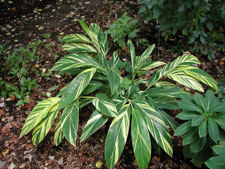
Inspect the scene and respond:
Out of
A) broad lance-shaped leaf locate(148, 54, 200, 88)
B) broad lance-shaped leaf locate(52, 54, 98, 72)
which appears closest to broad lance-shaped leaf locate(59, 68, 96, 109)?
broad lance-shaped leaf locate(52, 54, 98, 72)

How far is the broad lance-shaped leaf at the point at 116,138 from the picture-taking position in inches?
55.7

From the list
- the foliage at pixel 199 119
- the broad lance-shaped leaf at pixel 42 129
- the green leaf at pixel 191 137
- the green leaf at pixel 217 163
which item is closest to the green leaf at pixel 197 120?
the foliage at pixel 199 119

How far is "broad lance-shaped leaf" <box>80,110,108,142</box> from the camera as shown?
5.06 ft

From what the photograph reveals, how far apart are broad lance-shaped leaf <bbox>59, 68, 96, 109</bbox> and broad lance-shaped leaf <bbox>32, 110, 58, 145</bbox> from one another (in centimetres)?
33

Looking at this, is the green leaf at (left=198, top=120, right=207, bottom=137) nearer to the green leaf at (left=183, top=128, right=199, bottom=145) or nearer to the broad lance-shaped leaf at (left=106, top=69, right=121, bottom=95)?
the green leaf at (left=183, top=128, right=199, bottom=145)

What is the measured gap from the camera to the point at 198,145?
1.40 metres

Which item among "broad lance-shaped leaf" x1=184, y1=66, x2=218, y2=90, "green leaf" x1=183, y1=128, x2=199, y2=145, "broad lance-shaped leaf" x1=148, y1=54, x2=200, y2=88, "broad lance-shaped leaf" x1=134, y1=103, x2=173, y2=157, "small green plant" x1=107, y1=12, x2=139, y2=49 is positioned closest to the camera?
"green leaf" x1=183, y1=128, x2=199, y2=145

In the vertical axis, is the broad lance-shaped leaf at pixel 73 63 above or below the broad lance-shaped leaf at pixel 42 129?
above

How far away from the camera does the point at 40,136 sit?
1741 millimetres

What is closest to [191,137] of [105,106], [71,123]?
[105,106]

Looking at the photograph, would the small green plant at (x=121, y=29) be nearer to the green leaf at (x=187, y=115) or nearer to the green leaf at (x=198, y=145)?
the green leaf at (x=187, y=115)

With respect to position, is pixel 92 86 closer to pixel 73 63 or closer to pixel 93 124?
pixel 73 63

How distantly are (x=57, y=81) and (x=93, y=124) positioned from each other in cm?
119

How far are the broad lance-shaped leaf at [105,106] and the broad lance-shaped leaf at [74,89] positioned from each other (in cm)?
17
